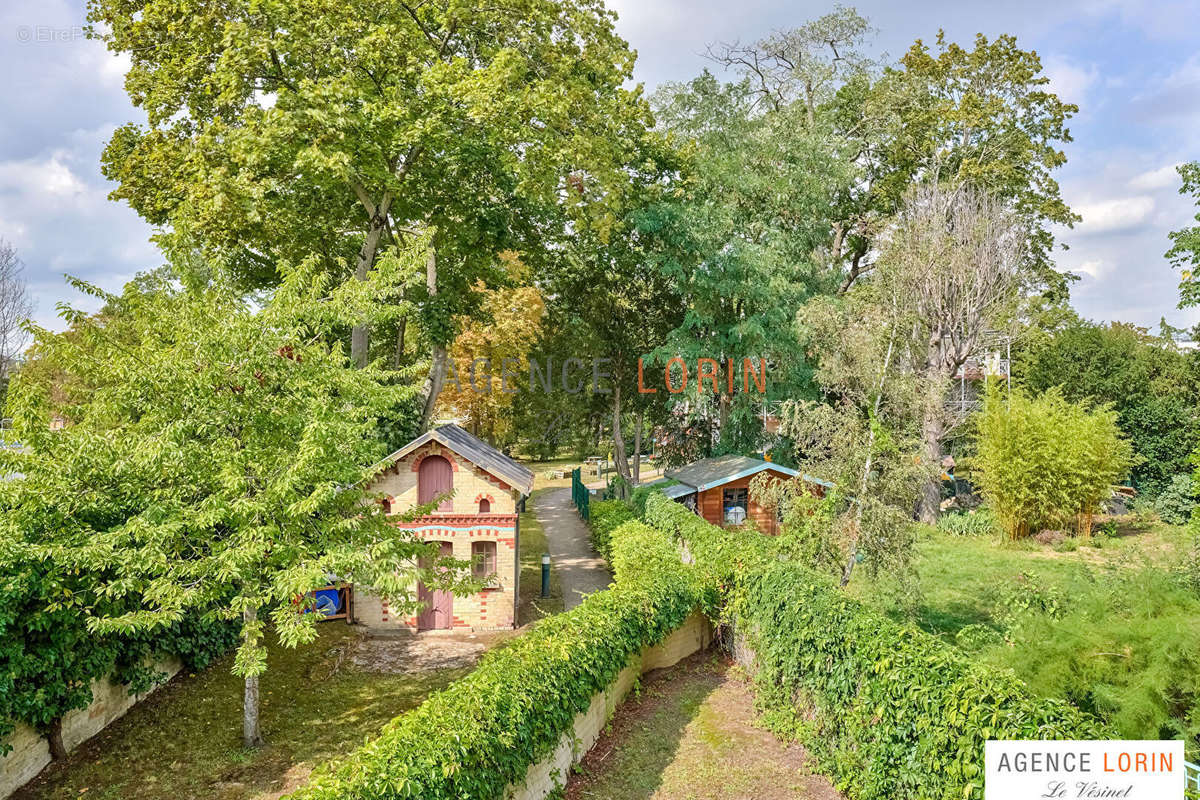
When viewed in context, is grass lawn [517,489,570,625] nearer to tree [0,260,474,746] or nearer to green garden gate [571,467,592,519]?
green garden gate [571,467,592,519]

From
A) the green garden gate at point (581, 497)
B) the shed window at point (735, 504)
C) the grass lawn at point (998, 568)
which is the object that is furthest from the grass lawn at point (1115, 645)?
the green garden gate at point (581, 497)

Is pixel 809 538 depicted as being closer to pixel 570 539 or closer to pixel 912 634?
pixel 912 634

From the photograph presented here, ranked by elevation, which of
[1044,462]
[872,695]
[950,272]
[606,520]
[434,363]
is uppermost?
[950,272]

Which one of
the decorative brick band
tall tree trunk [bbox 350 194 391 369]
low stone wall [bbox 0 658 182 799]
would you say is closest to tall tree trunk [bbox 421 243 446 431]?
tall tree trunk [bbox 350 194 391 369]

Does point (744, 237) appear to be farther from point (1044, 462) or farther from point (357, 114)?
point (357, 114)

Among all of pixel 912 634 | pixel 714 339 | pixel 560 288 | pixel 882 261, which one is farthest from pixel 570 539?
pixel 912 634

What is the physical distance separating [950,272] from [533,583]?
19.9 meters

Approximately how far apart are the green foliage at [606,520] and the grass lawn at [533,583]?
6.12ft

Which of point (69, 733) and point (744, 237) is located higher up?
point (744, 237)

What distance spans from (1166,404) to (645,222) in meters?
24.4

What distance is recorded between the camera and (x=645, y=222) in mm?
25719

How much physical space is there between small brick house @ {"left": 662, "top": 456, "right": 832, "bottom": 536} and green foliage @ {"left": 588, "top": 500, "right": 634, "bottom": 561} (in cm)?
194

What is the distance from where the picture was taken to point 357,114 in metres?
17.4

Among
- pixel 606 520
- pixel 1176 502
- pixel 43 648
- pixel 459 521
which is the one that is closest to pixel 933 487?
pixel 1176 502
